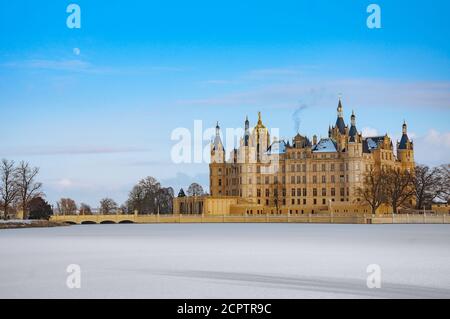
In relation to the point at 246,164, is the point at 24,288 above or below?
below

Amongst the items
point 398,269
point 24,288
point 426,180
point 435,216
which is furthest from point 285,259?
point 426,180

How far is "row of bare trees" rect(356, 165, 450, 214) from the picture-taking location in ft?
334

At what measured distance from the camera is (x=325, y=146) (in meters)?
121

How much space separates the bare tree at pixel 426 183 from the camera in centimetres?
10531

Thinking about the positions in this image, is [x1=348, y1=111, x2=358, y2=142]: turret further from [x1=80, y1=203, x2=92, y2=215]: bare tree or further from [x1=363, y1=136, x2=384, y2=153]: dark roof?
[x1=80, y1=203, x2=92, y2=215]: bare tree

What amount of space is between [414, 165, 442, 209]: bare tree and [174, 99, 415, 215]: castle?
845 centimetres

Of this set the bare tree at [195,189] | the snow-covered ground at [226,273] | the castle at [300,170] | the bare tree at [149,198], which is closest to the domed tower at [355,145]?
the castle at [300,170]

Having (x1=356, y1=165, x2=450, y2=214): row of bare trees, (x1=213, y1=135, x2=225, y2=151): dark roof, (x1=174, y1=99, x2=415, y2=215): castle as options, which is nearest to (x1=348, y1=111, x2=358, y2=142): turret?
(x1=174, y1=99, x2=415, y2=215): castle

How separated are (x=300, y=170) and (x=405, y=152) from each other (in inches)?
811
